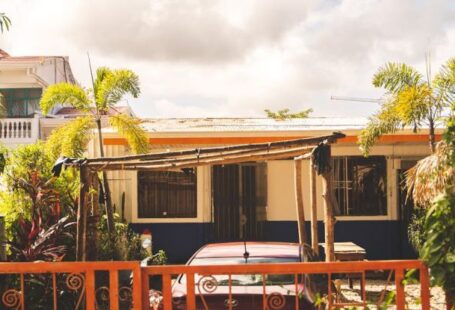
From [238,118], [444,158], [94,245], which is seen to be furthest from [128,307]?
[238,118]

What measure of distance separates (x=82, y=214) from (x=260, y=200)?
622cm

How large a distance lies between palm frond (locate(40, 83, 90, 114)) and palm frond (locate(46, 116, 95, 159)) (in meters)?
0.41

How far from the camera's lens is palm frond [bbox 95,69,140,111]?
39.2 feet

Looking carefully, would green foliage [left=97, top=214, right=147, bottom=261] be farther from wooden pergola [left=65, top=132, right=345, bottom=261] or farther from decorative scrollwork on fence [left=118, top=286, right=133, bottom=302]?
decorative scrollwork on fence [left=118, top=286, right=133, bottom=302]

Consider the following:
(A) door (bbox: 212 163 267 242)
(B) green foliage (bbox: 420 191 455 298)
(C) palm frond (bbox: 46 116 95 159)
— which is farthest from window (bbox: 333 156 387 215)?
(B) green foliage (bbox: 420 191 455 298)

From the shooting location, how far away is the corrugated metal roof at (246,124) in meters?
13.1

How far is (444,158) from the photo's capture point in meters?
5.13

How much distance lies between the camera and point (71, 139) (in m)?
11.3

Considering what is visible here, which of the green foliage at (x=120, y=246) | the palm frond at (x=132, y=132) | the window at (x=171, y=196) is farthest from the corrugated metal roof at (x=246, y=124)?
the green foliage at (x=120, y=246)

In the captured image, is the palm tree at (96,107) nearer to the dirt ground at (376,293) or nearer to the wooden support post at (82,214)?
the wooden support post at (82,214)

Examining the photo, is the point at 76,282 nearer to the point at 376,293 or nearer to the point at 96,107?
the point at 376,293

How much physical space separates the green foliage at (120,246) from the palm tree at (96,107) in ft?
4.71

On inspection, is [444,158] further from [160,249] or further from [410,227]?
[160,249]

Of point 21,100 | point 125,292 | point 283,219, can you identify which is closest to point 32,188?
point 125,292
